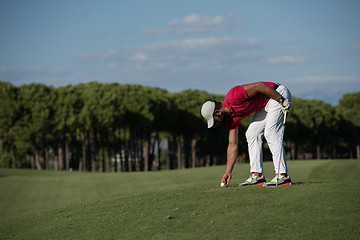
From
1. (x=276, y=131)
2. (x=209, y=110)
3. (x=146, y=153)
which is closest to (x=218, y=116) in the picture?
(x=209, y=110)

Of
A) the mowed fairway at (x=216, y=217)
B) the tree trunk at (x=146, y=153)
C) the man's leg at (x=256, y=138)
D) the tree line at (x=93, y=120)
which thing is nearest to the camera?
the mowed fairway at (x=216, y=217)

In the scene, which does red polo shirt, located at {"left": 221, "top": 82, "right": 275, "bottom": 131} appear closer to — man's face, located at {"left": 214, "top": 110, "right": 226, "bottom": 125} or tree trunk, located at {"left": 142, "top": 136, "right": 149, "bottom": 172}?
man's face, located at {"left": 214, "top": 110, "right": 226, "bottom": 125}

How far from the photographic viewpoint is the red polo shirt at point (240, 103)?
35.4 feet

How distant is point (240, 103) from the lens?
10.9m

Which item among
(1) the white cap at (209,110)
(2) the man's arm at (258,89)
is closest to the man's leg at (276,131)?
(2) the man's arm at (258,89)

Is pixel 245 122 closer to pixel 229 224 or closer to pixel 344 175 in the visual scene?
pixel 344 175

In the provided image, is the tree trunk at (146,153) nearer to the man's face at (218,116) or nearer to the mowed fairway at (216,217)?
the mowed fairway at (216,217)

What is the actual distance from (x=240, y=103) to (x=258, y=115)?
40.2 inches

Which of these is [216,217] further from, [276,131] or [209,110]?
[276,131]

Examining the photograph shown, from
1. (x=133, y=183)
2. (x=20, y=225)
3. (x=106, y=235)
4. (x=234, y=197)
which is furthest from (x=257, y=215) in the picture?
(x=133, y=183)

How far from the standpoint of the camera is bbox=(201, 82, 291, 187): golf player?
10820mm

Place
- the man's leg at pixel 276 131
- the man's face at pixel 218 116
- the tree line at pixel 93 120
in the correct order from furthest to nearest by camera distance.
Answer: the tree line at pixel 93 120, the man's leg at pixel 276 131, the man's face at pixel 218 116

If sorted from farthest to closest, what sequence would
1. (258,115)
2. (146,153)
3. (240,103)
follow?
(146,153) → (258,115) → (240,103)

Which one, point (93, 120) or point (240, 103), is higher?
point (93, 120)
